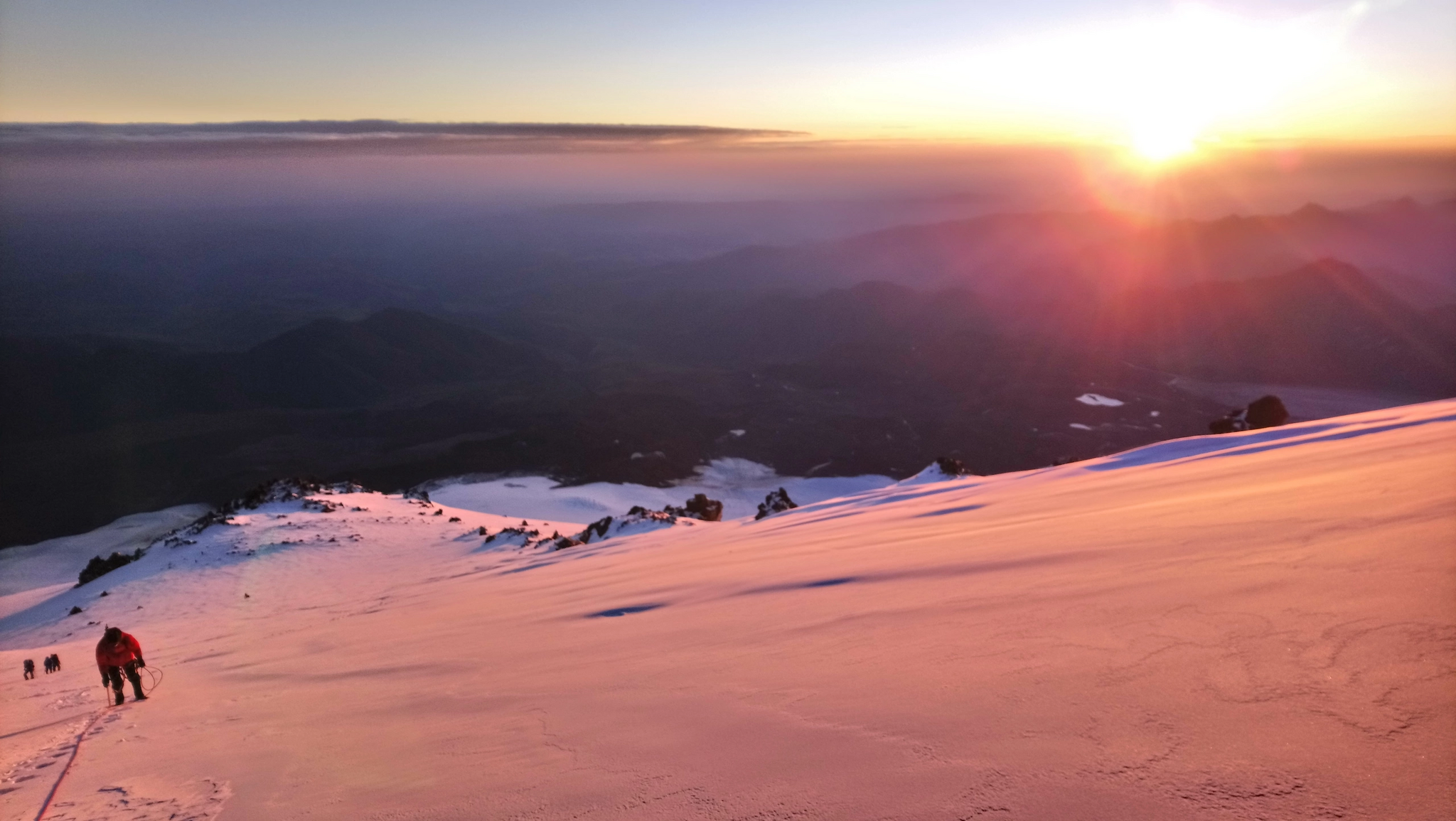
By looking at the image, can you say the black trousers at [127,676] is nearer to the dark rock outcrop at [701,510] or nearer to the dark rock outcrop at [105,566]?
the dark rock outcrop at [105,566]

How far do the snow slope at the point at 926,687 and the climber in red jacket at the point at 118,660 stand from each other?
0.32 meters

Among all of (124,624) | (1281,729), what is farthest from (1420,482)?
(124,624)

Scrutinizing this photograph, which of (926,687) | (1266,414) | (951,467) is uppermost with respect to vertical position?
(926,687)

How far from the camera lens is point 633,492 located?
189 ft

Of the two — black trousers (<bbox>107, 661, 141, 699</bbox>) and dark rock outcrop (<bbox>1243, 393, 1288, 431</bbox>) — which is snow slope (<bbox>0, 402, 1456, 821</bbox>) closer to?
black trousers (<bbox>107, 661, 141, 699</bbox>)

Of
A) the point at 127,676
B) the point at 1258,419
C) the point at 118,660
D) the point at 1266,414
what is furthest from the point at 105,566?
the point at 1266,414

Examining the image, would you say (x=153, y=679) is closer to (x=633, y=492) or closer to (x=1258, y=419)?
(x=1258, y=419)

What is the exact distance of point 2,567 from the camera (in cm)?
4988

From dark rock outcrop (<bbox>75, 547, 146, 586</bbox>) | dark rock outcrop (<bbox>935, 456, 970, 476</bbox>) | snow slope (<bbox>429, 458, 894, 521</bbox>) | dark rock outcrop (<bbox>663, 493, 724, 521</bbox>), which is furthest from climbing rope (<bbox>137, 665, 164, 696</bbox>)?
snow slope (<bbox>429, 458, 894, 521</bbox>)

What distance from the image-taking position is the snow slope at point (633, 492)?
51.3m

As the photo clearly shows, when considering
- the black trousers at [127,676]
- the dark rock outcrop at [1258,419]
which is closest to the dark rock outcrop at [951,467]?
the dark rock outcrop at [1258,419]

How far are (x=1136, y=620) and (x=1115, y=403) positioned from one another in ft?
327

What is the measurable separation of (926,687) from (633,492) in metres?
54.9

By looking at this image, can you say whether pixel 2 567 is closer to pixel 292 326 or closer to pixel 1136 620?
pixel 1136 620
